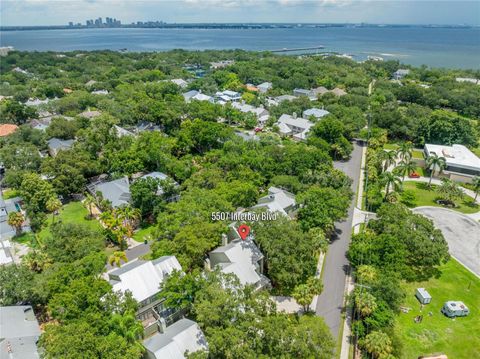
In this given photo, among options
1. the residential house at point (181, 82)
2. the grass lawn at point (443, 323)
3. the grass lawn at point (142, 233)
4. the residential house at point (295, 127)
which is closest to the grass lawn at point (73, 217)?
the grass lawn at point (142, 233)

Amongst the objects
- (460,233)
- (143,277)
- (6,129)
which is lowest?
(460,233)

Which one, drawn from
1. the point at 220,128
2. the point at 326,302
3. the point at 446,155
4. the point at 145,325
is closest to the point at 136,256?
the point at 145,325

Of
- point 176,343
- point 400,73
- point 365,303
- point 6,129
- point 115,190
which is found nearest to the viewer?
point 176,343

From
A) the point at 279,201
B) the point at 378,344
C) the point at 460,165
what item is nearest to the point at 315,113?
the point at 460,165

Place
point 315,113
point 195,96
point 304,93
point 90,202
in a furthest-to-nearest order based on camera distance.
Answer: point 304,93, point 195,96, point 315,113, point 90,202

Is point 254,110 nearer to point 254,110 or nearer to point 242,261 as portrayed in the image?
point 254,110

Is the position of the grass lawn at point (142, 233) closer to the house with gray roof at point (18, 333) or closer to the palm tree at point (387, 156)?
the house with gray roof at point (18, 333)

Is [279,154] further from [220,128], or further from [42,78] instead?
[42,78]
